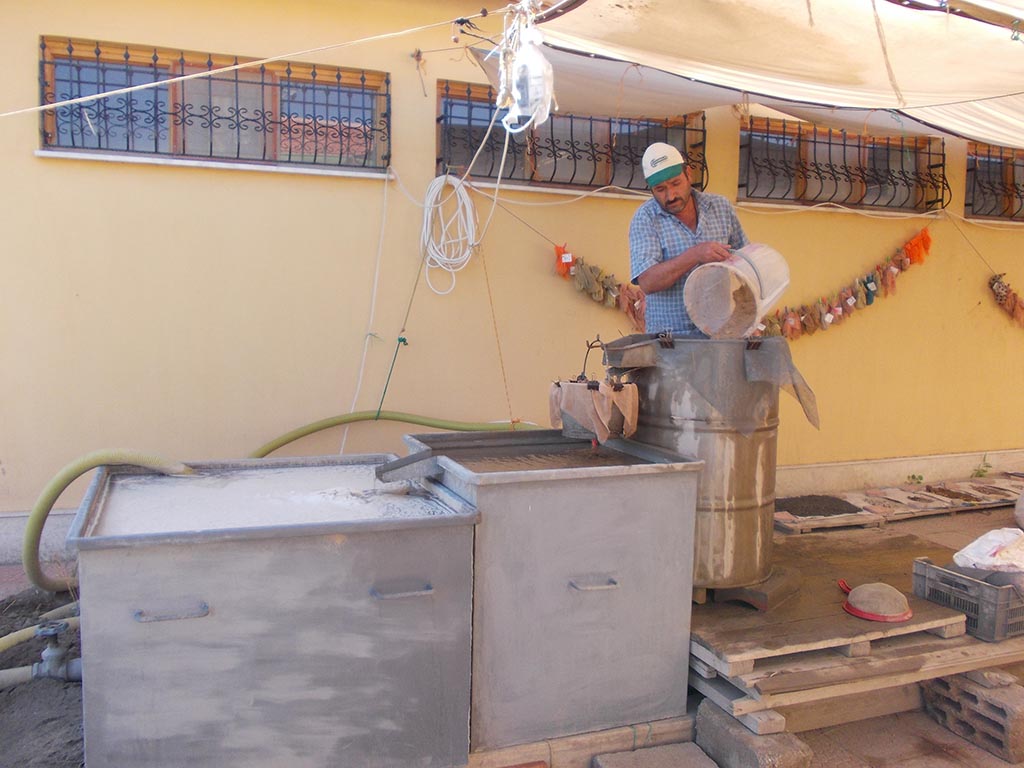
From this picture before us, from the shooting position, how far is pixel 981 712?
2982 mm

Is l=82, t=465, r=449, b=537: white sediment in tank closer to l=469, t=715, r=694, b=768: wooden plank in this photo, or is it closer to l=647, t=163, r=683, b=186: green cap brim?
l=469, t=715, r=694, b=768: wooden plank

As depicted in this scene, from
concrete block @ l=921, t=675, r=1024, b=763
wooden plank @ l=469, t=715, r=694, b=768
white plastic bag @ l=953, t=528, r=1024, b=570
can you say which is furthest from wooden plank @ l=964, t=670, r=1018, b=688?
wooden plank @ l=469, t=715, r=694, b=768

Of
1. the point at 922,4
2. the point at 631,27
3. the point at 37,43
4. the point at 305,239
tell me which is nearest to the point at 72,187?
the point at 37,43

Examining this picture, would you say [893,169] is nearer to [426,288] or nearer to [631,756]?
[426,288]

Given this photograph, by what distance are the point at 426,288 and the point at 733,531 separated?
2686 mm

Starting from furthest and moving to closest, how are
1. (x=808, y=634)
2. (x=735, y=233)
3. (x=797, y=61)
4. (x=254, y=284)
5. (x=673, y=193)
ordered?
(x=254, y=284), (x=797, y=61), (x=735, y=233), (x=673, y=193), (x=808, y=634)

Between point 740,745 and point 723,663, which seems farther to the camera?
point 723,663

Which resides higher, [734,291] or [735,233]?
[735,233]

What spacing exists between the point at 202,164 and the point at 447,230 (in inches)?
58.0

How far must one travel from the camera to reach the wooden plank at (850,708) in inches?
119

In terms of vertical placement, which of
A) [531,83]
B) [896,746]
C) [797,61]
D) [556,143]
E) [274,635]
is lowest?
[896,746]

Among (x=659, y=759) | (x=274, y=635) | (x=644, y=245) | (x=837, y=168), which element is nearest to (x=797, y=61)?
(x=644, y=245)

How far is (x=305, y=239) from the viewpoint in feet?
15.6

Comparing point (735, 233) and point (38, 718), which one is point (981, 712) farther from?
point (38, 718)
